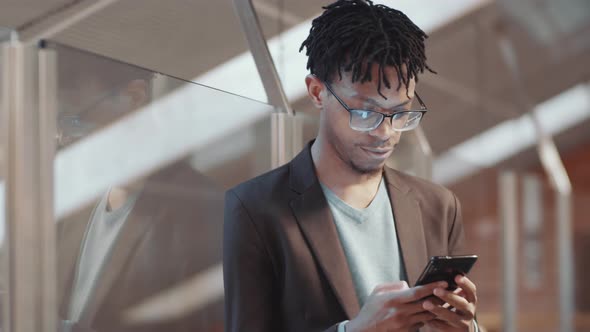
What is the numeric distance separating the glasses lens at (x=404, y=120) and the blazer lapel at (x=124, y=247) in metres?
0.53

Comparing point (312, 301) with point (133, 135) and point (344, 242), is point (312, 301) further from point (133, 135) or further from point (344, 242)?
point (133, 135)

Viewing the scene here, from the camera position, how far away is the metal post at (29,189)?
4.62 ft

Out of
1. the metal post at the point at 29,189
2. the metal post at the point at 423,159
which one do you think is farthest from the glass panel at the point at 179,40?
the metal post at the point at 423,159

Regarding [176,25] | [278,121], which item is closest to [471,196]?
[278,121]

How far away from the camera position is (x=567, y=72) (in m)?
5.91

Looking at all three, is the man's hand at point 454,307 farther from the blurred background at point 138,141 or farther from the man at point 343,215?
the blurred background at point 138,141

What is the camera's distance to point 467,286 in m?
1.46

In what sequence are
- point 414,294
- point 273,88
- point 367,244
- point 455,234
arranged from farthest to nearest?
point 273,88 < point 455,234 < point 367,244 < point 414,294

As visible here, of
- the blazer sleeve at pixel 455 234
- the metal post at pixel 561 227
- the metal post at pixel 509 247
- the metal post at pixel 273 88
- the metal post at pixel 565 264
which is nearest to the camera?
the blazer sleeve at pixel 455 234

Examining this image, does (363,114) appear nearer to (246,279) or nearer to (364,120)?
(364,120)

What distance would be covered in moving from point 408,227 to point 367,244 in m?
0.09

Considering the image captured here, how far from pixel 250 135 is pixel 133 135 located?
51 cm

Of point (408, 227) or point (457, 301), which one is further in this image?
point (408, 227)

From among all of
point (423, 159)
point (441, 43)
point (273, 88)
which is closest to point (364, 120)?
point (273, 88)
